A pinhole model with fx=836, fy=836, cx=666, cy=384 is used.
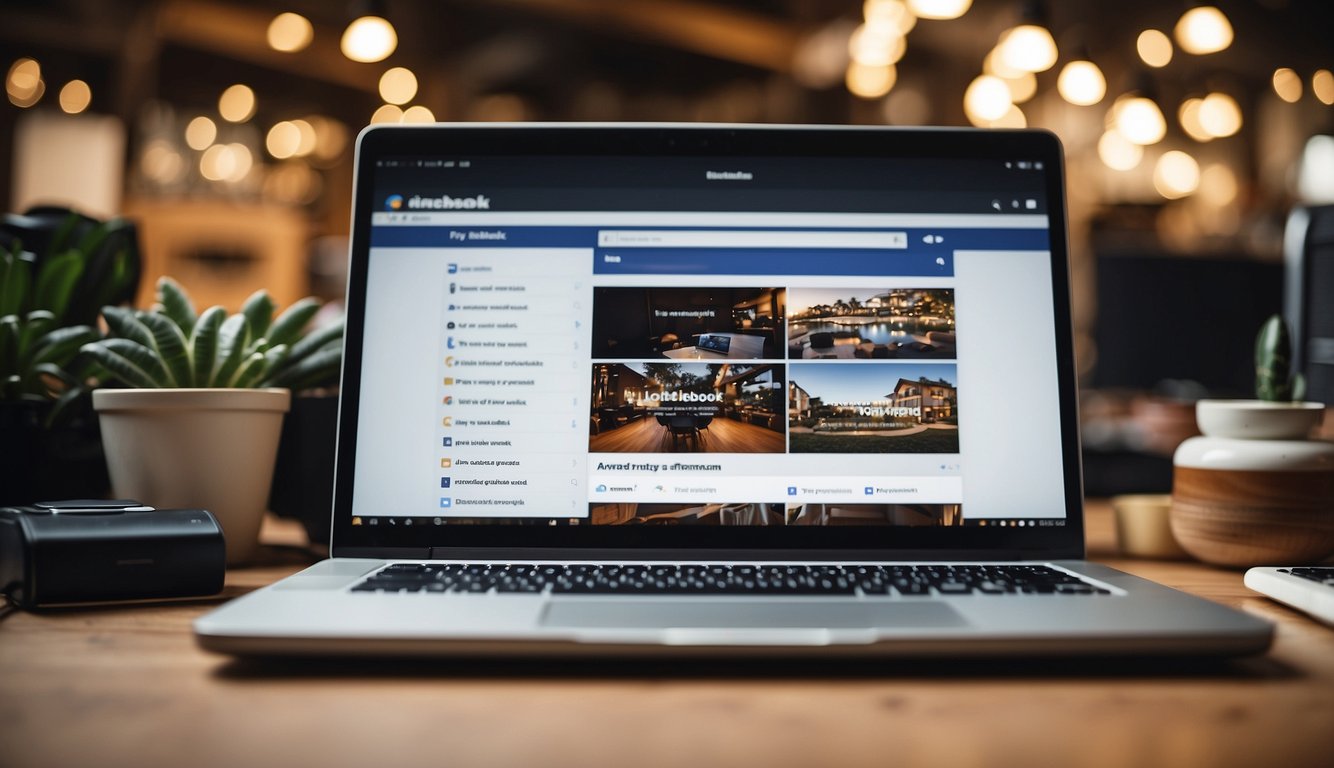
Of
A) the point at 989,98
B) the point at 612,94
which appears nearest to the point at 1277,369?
the point at 989,98

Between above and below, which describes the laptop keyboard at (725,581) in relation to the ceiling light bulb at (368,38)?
below

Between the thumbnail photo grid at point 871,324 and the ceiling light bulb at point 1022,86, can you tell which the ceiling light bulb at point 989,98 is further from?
the thumbnail photo grid at point 871,324

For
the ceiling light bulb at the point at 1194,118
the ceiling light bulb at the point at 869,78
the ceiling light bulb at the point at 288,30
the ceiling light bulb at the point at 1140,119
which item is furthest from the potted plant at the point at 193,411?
the ceiling light bulb at the point at 1194,118

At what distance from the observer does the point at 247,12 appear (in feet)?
15.5

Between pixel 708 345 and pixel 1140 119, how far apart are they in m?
2.66

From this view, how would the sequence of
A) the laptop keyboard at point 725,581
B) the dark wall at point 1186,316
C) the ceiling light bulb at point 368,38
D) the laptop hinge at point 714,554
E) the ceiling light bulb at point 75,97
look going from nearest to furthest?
the laptop keyboard at point 725,581
the laptop hinge at point 714,554
the dark wall at point 1186,316
the ceiling light bulb at point 368,38
the ceiling light bulb at point 75,97

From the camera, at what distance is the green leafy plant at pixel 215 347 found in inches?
26.8

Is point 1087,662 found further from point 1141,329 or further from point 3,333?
point 1141,329

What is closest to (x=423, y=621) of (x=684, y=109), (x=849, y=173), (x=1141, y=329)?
(x=849, y=173)

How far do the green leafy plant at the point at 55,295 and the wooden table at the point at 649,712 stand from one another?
1.05ft

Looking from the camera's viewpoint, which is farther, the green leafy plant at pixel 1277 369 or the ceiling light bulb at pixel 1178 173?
the ceiling light bulb at pixel 1178 173

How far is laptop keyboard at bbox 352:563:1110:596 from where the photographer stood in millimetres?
505

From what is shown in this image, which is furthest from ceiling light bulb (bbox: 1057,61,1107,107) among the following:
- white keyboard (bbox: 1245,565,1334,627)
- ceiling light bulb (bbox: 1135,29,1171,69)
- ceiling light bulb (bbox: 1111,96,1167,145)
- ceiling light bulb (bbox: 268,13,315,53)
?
ceiling light bulb (bbox: 268,13,315,53)

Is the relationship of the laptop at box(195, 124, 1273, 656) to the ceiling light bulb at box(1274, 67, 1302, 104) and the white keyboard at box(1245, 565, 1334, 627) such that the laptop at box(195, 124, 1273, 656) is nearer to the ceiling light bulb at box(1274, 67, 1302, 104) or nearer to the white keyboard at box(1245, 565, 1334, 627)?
the white keyboard at box(1245, 565, 1334, 627)
